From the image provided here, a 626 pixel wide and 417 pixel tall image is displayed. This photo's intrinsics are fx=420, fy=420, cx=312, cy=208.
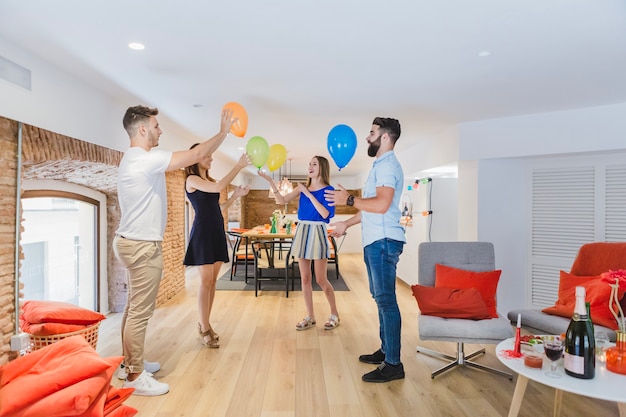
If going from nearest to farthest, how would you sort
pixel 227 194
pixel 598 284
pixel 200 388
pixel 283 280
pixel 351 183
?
pixel 200 388, pixel 598 284, pixel 283 280, pixel 227 194, pixel 351 183

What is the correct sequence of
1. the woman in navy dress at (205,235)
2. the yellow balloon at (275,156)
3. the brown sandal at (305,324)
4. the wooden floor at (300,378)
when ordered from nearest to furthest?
1. the wooden floor at (300,378)
2. the woman in navy dress at (205,235)
3. the brown sandal at (305,324)
4. the yellow balloon at (275,156)

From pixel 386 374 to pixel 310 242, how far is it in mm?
1379

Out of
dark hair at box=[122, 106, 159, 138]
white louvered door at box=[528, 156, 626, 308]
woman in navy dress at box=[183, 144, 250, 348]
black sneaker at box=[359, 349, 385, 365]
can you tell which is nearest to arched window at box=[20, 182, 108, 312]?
woman in navy dress at box=[183, 144, 250, 348]

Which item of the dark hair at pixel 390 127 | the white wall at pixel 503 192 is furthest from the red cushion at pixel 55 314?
the white wall at pixel 503 192

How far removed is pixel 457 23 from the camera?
83.7 inches

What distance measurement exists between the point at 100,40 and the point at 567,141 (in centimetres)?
396

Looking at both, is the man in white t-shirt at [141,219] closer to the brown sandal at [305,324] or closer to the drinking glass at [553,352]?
the brown sandal at [305,324]

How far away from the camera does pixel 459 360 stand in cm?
295

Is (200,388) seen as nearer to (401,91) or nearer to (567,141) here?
(401,91)

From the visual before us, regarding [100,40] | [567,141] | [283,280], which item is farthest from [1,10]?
[283,280]

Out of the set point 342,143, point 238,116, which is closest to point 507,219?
point 342,143

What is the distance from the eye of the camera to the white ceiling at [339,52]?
6.53 ft

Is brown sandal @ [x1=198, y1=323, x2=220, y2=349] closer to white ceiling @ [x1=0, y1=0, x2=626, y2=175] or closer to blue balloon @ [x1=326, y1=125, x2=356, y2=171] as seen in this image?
blue balloon @ [x1=326, y1=125, x2=356, y2=171]

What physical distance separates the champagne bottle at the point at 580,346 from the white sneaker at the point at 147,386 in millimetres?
2153
